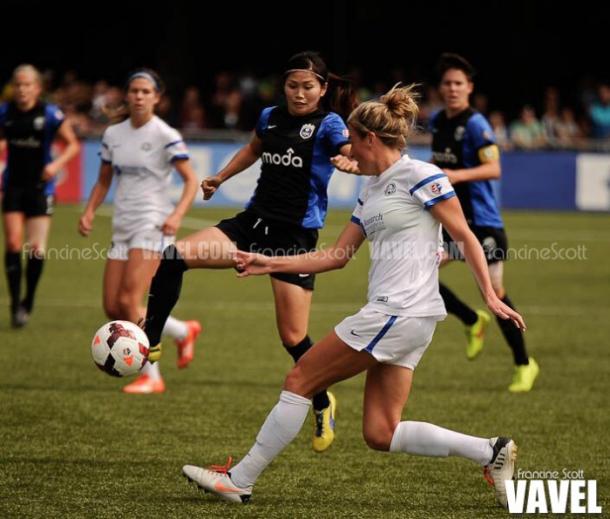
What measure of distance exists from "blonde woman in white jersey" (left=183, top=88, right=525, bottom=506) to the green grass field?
11.9 inches

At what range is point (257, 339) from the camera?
36.2 feet

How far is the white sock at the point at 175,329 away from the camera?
912 centimetres

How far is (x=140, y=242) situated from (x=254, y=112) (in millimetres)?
17987

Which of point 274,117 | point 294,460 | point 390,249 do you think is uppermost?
point 274,117

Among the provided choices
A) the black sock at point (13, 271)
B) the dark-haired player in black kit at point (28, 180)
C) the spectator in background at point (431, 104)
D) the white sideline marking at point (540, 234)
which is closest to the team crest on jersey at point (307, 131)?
the dark-haired player in black kit at point (28, 180)

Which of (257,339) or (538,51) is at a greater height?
(538,51)

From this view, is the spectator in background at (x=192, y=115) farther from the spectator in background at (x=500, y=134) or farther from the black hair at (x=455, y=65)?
the black hair at (x=455, y=65)

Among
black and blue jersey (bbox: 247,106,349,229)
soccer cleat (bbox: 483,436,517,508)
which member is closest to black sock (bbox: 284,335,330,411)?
black and blue jersey (bbox: 247,106,349,229)

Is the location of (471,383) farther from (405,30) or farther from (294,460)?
(405,30)

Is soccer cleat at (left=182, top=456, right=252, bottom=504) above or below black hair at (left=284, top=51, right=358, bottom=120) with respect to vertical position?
below

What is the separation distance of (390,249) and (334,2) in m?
25.5

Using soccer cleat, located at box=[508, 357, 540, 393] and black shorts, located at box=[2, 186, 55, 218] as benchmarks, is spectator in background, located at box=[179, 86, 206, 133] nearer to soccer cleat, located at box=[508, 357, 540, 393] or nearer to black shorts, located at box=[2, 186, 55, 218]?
black shorts, located at box=[2, 186, 55, 218]

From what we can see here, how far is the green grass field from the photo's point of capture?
19.3 feet

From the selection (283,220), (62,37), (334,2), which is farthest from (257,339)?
(62,37)
